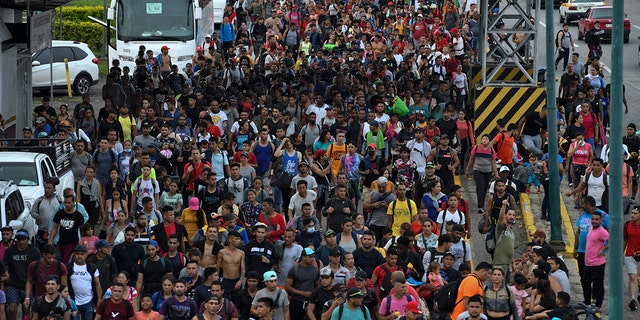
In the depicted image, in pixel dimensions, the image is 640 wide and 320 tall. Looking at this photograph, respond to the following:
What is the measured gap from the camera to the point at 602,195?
A: 21438 millimetres

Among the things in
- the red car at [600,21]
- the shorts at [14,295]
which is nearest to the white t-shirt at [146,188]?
the shorts at [14,295]

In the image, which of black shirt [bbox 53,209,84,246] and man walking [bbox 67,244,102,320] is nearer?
man walking [bbox 67,244,102,320]

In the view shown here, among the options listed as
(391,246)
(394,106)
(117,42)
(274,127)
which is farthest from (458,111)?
(117,42)

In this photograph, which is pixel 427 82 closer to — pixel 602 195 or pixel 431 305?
pixel 602 195

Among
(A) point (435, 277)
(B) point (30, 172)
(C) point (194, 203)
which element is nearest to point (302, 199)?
(C) point (194, 203)

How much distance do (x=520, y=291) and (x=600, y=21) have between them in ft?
103

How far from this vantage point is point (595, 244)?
18047mm

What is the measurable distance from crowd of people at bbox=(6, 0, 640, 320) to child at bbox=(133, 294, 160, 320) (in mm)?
22

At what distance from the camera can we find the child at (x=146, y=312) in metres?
15.4

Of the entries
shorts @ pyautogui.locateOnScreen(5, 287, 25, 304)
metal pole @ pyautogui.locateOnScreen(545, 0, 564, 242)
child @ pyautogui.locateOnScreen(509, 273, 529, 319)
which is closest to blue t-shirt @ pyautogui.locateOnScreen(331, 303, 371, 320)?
child @ pyautogui.locateOnScreen(509, 273, 529, 319)

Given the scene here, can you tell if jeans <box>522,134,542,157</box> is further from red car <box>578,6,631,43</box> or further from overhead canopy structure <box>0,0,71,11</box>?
red car <box>578,6,631,43</box>

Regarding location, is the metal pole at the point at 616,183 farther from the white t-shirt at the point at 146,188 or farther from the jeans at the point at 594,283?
the white t-shirt at the point at 146,188

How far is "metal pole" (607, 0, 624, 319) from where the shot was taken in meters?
13.7

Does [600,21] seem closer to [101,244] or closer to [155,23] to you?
[155,23]
